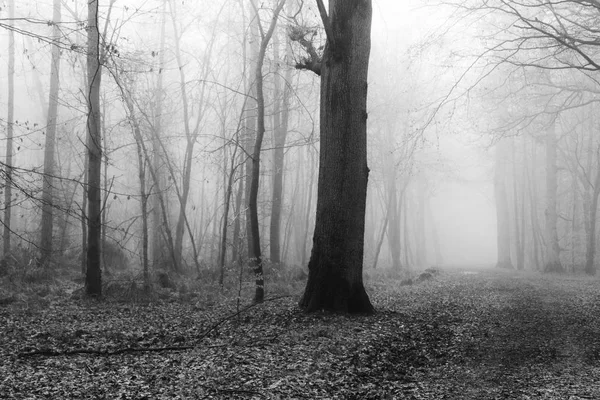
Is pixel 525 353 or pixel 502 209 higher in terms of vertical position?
pixel 502 209

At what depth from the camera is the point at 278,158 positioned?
56.9 ft

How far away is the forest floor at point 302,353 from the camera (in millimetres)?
4578

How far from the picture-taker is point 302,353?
5.50 meters

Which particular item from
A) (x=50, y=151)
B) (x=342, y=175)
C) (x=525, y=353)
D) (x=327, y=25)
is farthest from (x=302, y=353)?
(x=50, y=151)

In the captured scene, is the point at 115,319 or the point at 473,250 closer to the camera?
the point at 115,319

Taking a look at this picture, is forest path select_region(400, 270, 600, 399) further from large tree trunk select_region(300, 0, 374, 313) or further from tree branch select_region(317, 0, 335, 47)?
tree branch select_region(317, 0, 335, 47)

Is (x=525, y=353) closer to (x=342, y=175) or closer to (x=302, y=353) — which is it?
(x=302, y=353)

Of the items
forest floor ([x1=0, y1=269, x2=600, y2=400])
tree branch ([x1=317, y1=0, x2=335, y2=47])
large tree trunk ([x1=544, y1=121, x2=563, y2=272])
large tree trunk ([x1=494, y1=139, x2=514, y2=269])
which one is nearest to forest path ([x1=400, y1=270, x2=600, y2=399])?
forest floor ([x1=0, y1=269, x2=600, y2=400])

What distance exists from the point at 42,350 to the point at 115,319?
7.63 ft

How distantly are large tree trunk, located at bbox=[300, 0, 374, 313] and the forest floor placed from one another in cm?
47

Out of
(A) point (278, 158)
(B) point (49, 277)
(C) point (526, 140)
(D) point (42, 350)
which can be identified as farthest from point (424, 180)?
(D) point (42, 350)

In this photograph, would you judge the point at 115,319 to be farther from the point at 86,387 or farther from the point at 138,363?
the point at 86,387

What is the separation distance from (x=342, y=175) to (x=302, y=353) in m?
2.96

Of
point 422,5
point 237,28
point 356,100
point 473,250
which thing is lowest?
point 473,250
